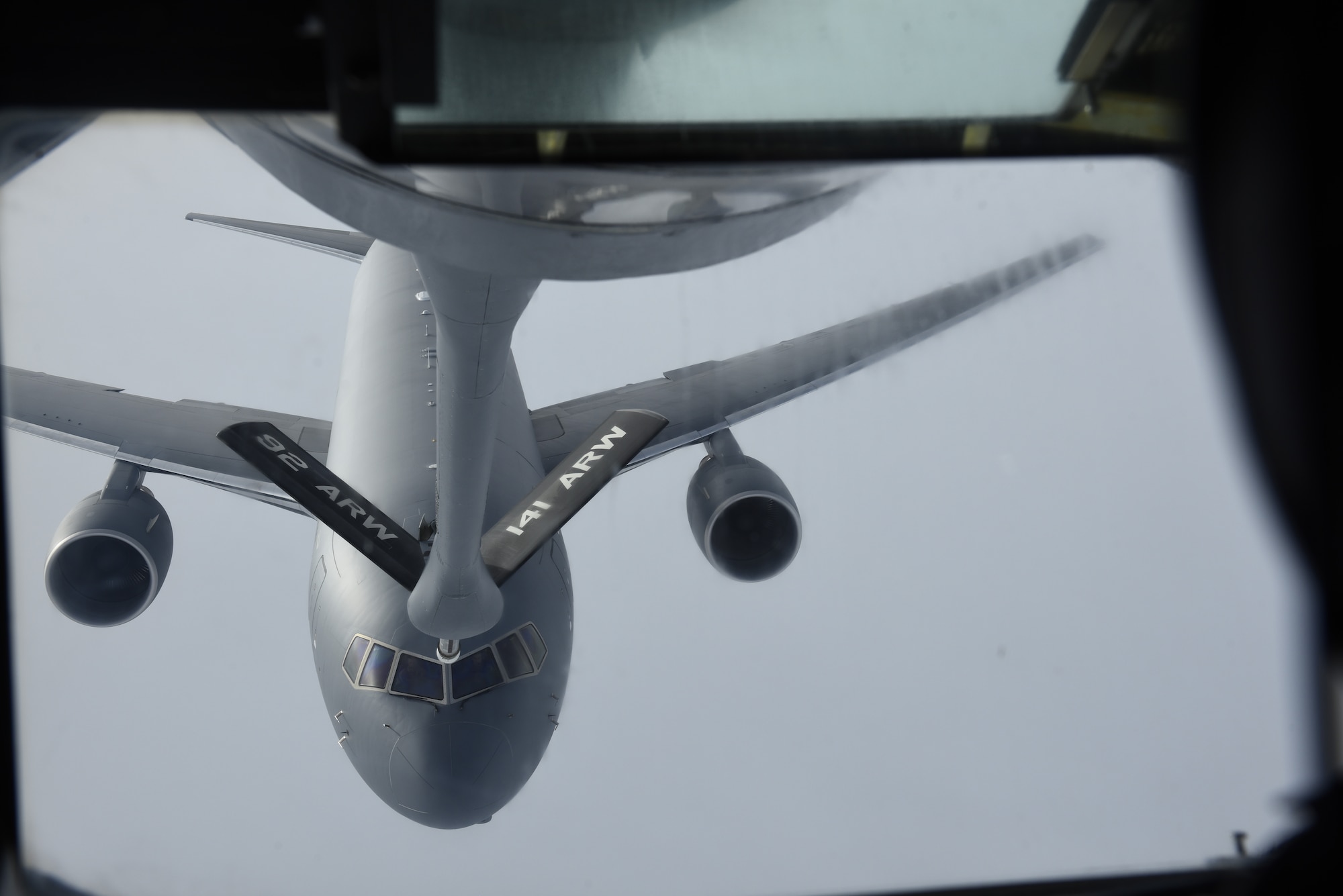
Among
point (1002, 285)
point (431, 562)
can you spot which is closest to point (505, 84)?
point (431, 562)

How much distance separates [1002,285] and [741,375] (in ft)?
8.78

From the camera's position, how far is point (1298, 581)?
115cm

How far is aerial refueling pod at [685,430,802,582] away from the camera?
994 centimetres

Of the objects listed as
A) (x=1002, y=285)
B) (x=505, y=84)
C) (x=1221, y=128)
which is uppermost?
(x=1002, y=285)

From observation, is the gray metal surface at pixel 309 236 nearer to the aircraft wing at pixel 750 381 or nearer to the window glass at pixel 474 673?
the aircraft wing at pixel 750 381

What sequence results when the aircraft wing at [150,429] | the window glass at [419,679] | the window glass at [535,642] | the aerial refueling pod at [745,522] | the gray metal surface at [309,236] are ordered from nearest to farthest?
the window glass at [419,679]
the window glass at [535,642]
the aerial refueling pod at [745,522]
the aircraft wing at [150,429]
the gray metal surface at [309,236]

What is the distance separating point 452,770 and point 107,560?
3823 mm

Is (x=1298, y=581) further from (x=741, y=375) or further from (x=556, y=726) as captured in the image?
(x=741, y=375)

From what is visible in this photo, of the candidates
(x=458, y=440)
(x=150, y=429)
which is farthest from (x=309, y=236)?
(x=458, y=440)

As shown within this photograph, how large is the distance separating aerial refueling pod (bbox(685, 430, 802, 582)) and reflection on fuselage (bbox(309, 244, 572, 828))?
1.56m

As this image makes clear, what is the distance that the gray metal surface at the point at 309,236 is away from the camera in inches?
554

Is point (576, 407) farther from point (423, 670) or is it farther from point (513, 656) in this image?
point (423, 670)

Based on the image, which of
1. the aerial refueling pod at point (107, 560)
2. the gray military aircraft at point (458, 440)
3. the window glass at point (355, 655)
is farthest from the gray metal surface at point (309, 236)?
the window glass at point (355, 655)

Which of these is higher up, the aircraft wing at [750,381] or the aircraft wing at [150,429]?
the aircraft wing at [750,381]
